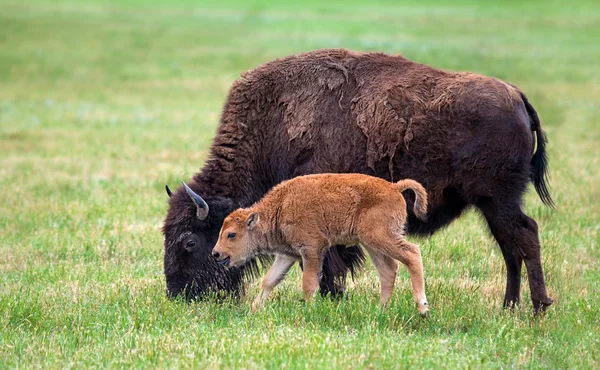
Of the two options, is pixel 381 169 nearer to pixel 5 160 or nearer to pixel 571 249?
pixel 571 249

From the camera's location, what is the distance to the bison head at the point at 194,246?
7742 mm

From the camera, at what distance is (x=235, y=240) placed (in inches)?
287

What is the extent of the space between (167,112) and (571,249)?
1391 cm

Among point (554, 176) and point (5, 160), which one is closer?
point (554, 176)

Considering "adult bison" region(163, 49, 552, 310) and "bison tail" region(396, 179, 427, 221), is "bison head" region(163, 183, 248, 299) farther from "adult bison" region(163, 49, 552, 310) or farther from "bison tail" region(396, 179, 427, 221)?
"bison tail" region(396, 179, 427, 221)

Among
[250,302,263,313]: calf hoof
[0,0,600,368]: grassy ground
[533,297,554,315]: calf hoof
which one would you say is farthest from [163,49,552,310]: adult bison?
[250,302,263,313]: calf hoof

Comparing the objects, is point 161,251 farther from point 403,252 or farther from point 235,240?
point 403,252

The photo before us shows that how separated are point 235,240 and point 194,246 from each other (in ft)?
2.09

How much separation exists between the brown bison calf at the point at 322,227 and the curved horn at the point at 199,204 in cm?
43

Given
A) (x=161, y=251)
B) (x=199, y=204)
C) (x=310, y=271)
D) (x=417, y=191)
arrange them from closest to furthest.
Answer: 1. (x=417, y=191)
2. (x=310, y=271)
3. (x=199, y=204)
4. (x=161, y=251)

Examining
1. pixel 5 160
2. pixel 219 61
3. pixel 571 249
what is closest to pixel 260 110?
pixel 571 249

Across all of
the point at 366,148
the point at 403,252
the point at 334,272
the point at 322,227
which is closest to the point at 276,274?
the point at 334,272

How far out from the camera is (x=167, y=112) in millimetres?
21672

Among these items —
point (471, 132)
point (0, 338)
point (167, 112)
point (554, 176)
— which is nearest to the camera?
point (0, 338)
